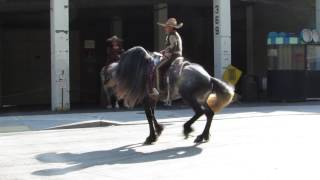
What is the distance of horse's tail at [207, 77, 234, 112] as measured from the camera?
38.5 feet

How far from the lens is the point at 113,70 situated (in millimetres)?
Answer: 11742

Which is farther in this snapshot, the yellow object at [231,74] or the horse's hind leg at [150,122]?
the yellow object at [231,74]

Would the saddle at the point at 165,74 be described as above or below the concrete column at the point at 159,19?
below

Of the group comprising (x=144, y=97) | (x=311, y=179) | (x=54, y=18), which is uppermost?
(x=54, y=18)

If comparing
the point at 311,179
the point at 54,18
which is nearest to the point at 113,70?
the point at 311,179

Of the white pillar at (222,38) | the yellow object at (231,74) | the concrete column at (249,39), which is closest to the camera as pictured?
the yellow object at (231,74)

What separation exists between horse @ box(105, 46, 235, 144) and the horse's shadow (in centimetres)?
86

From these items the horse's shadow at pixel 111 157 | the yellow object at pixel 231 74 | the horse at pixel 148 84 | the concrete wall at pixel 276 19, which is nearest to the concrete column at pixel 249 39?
the concrete wall at pixel 276 19

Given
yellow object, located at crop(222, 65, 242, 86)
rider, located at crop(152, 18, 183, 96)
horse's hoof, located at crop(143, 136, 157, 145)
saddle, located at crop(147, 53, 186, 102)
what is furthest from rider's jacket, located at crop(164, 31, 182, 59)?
yellow object, located at crop(222, 65, 242, 86)

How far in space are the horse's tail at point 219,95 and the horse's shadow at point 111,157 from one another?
107 cm

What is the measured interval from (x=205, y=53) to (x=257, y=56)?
11.0 ft

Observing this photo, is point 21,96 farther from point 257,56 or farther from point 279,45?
point 279,45

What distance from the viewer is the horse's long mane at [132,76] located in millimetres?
11516

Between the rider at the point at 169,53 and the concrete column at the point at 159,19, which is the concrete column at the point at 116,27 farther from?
the rider at the point at 169,53
